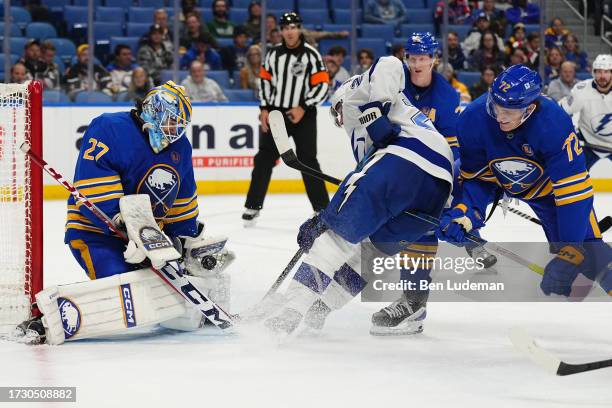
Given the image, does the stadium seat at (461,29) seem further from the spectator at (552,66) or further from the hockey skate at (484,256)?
the hockey skate at (484,256)

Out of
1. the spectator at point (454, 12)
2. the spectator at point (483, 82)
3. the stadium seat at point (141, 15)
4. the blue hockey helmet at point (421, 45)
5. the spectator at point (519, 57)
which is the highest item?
the blue hockey helmet at point (421, 45)

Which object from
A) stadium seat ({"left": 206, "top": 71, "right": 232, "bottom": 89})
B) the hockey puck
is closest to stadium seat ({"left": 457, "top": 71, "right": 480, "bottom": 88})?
stadium seat ({"left": 206, "top": 71, "right": 232, "bottom": 89})

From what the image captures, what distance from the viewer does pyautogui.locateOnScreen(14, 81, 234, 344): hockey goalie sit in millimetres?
3123

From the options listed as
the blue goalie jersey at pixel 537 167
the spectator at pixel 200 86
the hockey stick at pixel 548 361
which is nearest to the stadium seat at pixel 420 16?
the spectator at pixel 200 86

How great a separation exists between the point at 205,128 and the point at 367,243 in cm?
423

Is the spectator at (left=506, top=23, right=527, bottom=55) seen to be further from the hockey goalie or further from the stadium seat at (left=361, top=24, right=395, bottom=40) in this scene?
the hockey goalie

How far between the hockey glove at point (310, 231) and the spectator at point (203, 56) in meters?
4.22

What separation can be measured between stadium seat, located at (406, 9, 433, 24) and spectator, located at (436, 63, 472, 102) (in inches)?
16.8

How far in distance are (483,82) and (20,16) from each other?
11.0 feet

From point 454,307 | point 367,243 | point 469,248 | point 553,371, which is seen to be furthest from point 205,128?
point 553,371

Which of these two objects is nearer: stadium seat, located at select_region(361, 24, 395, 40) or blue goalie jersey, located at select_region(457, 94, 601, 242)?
blue goalie jersey, located at select_region(457, 94, 601, 242)

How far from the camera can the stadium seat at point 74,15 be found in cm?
702

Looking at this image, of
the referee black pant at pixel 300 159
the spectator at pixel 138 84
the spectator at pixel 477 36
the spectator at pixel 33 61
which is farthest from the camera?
the spectator at pixel 477 36

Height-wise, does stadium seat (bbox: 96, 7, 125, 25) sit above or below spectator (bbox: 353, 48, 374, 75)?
above
